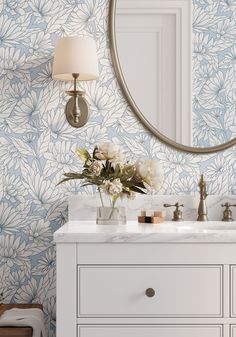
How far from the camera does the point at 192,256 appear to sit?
224 cm

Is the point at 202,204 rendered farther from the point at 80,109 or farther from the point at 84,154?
the point at 80,109

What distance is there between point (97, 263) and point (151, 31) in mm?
1080

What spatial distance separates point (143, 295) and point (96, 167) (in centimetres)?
55

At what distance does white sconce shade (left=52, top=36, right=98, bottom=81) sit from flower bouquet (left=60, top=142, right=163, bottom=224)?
327 mm

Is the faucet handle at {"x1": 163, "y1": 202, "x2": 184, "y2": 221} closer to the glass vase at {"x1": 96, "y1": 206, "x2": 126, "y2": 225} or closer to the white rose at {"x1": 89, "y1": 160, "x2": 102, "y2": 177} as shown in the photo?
the glass vase at {"x1": 96, "y1": 206, "x2": 126, "y2": 225}

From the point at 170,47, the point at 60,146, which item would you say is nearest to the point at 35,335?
the point at 60,146

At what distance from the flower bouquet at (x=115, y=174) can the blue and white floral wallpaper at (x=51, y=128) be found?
0.76ft

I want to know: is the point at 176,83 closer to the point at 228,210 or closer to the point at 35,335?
the point at 228,210

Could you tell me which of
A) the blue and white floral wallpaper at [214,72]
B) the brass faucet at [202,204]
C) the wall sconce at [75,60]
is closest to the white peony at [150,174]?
the brass faucet at [202,204]

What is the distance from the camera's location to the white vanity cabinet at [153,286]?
2.22 metres

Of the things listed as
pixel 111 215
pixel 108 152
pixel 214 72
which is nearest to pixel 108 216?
pixel 111 215

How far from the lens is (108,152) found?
2527 mm

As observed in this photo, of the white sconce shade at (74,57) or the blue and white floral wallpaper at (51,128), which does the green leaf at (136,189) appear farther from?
the white sconce shade at (74,57)

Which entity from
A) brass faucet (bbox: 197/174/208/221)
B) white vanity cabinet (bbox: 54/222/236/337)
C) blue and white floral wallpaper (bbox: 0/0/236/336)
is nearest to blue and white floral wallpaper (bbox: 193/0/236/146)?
blue and white floral wallpaper (bbox: 0/0/236/336)
